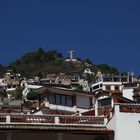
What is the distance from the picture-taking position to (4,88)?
16588 cm

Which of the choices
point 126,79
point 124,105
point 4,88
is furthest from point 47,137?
point 4,88

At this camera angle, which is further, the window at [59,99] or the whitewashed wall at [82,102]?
the whitewashed wall at [82,102]

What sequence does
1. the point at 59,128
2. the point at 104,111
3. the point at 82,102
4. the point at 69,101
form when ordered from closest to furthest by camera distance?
the point at 59,128 → the point at 104,111 → the point at 69,101 → the point at 82,102

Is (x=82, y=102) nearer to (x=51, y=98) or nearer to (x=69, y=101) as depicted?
(x=69, y=101)

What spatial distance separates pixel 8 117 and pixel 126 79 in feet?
379

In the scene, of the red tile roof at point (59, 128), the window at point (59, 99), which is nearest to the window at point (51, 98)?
the window at point (59, 99)

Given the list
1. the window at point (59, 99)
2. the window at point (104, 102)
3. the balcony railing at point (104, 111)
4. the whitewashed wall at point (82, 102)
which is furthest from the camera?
the whitewashed wall at point (82, 102)

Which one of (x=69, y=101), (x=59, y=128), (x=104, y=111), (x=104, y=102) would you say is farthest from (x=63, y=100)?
(x=59, y=128)

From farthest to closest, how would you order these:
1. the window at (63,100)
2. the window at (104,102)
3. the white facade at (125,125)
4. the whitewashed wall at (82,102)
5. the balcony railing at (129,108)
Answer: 1. the whitewashed wall at (82,102)
2. the window at (63,100)
3. the window at (104,102)
4. the balcony railing at (129,108)
5. the white facade at (125,125)

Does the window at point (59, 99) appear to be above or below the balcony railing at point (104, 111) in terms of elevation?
above

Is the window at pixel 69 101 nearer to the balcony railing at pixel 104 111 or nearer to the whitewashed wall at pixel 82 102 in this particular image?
the whitewashed wall at pixel 82 102

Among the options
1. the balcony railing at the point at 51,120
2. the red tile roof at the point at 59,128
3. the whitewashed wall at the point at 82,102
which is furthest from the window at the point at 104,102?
the whitewashed wall at the point at 82,102

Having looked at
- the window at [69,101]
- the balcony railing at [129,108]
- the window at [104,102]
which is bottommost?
the balcony railing at [129,108]

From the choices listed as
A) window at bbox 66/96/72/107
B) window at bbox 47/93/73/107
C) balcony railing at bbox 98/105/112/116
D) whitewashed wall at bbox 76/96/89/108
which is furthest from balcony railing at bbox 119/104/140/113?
whitewashed wall at bbox 76/96/89/108
